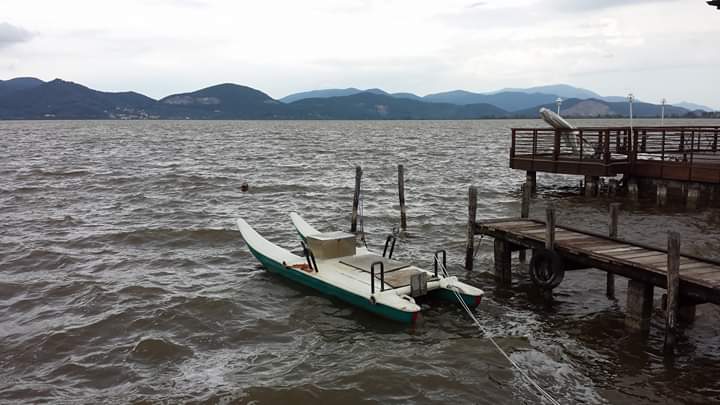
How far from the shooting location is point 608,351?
448 inches

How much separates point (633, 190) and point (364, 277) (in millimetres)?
18538

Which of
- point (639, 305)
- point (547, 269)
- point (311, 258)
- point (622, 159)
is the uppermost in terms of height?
point (622, 159)

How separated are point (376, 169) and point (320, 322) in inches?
1323

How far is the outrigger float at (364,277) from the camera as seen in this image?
506 inches

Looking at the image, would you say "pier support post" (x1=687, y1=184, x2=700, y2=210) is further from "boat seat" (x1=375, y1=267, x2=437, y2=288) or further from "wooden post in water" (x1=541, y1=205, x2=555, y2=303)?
"boat seat" (x1=375, y1=267, x2=437, y2=288)

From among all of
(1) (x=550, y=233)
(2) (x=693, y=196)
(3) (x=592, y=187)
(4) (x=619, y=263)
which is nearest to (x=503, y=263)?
(1) (x=550, y=233)

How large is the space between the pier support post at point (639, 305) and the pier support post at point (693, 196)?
15.2 metres

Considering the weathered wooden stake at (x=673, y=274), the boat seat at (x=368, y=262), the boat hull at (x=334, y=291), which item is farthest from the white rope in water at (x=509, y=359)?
the weathered wooden stake at (x=673, y=274)

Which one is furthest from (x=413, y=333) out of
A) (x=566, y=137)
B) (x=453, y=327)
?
(x=566, y=137)

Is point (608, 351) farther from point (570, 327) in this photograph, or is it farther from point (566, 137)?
point (566, 137)

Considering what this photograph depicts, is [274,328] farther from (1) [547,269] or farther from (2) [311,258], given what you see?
(1) [547,269]

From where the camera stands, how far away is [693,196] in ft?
79.3

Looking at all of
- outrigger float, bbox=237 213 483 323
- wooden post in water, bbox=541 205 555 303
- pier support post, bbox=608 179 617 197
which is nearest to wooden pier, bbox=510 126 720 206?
pier support post, bbox=608 179 617 197

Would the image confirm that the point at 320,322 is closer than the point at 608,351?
No
